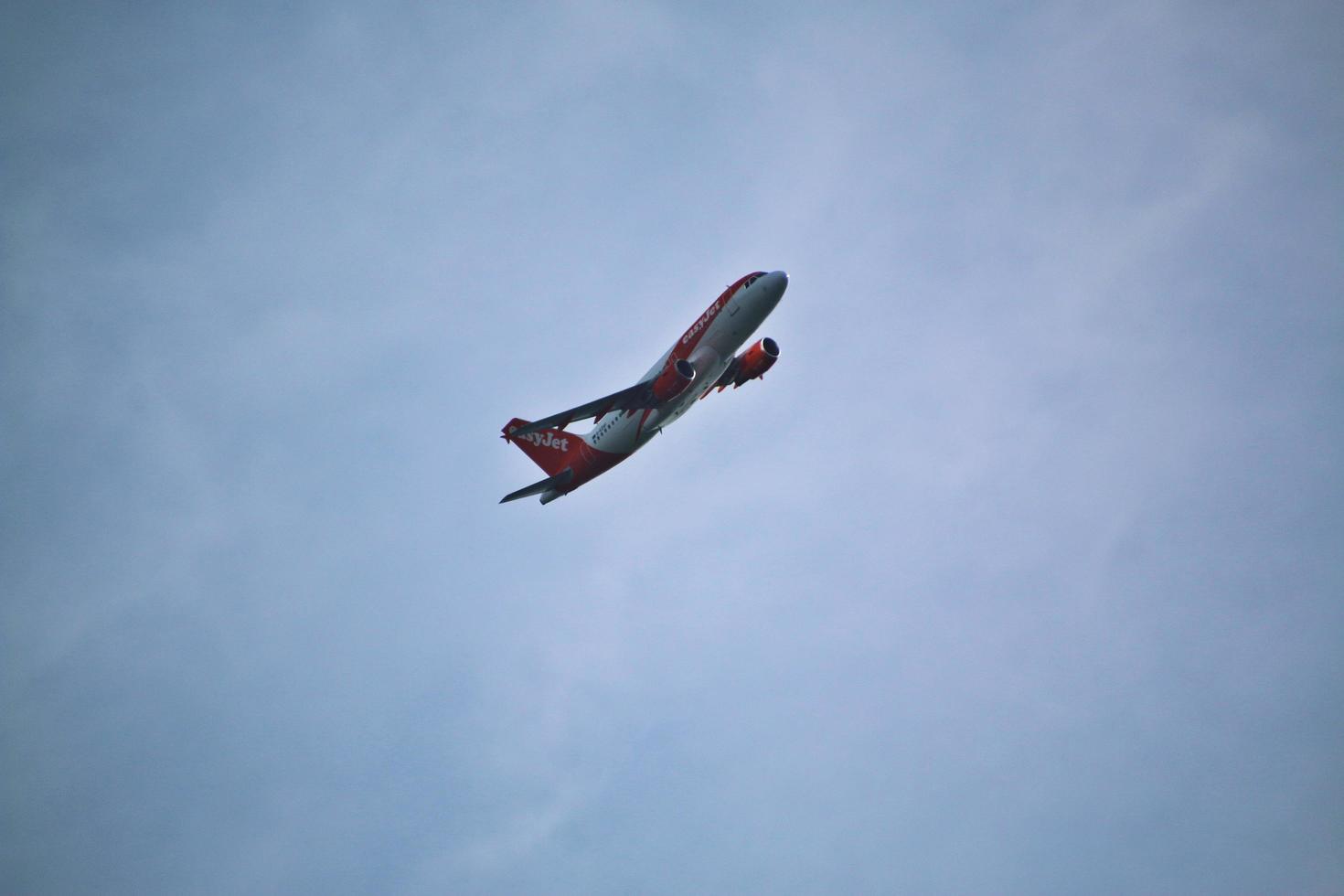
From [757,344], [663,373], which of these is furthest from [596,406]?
[757,344]

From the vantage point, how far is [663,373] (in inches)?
2078

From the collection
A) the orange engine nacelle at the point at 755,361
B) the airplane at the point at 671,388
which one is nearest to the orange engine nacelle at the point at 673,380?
the airplane at the point at 671,388

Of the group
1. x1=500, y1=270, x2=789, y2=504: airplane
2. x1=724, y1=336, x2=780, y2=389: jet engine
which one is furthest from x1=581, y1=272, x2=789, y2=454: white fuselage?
x1=724, y1=336, x2=780, y2=389: jet engine

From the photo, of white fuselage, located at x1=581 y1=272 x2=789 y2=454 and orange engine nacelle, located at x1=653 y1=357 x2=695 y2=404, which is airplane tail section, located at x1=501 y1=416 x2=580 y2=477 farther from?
orange engine nacelle, located at x1=653 y1=357 x2=695 y2=404

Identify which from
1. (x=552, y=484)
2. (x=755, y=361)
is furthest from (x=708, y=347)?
(x=552, y=484)

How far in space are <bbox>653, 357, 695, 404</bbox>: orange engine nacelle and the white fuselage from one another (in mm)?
508

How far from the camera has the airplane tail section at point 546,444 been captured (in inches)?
2355

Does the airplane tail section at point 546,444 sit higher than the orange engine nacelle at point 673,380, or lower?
higher

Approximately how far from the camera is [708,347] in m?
52.7

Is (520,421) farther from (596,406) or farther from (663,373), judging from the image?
(663,373)

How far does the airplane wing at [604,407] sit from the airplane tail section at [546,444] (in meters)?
3.81

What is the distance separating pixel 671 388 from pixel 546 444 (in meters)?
13.8

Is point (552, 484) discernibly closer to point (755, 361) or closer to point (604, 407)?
point (604, 407)

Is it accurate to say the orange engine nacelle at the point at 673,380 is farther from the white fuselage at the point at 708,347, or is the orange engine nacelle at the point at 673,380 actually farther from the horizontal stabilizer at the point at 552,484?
the horizontal stabilizer at the point at 552,484
